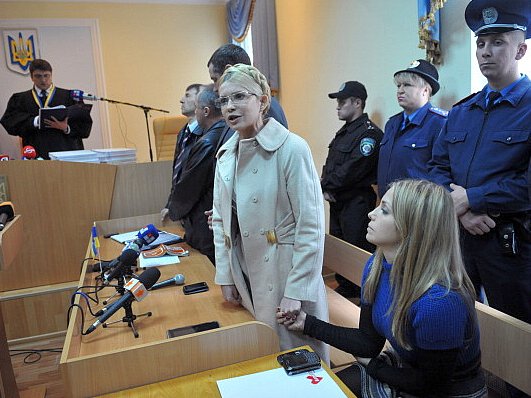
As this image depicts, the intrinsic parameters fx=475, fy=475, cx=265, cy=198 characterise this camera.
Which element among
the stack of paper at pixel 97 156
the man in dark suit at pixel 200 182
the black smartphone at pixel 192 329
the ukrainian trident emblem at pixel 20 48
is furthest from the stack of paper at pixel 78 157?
the ukrainian trident emblem at pixel 20 48

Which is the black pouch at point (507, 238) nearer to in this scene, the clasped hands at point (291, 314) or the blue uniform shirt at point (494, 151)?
the blue uniform shirt at point (494, 151)

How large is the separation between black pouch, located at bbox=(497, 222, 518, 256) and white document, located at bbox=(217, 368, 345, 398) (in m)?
0.87

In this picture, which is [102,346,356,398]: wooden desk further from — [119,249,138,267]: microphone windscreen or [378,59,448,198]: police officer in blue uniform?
[378,59,448,198]: police officer in blue uniform

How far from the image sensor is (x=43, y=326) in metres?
2.88

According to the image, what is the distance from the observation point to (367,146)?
2973 mm

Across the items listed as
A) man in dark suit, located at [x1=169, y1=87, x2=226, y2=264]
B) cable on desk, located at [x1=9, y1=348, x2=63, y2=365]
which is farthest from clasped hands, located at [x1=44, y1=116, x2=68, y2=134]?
man in dark suit, located at [x1=169, y1=87, x2=226, y2=264]

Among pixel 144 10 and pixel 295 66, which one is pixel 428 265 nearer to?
pixel 295 66

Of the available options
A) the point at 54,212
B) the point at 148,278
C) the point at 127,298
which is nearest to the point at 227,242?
the point at 148,278

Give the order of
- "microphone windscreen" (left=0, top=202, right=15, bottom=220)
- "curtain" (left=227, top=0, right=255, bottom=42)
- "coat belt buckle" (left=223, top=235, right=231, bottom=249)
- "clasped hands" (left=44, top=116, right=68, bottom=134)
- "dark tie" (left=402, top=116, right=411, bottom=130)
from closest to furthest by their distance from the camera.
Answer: "coat belt buckle" (left=223, top=235, right=231, bottom=249), "microphone windscreen" (left=0, top=202, right=15, bottom=220), "dark tie" (left=402, top=116, right=411, bottom=130), "clasped hands" (left=44, top=116, right=68, bottom=134), "curtain" (left=227, top=0, right=255, bottom=42)

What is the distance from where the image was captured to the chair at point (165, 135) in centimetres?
506

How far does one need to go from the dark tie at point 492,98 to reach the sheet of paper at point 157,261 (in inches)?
54.8

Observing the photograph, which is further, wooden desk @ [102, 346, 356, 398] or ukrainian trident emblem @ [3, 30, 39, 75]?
ukrainian trident emblem @ [3, 30, 39, 75]

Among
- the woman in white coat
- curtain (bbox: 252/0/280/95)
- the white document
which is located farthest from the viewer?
curtain (bbox: 252/0/280/95)

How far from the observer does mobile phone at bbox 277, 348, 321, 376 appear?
1.16 m
